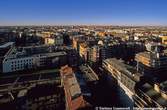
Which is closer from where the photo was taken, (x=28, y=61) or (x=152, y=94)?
(x=152, y=94)

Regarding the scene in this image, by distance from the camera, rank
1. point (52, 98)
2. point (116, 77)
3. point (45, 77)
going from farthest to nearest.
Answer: point (45, 77) → point (116, 77) → point (52, 98)

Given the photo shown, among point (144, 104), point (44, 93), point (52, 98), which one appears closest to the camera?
point (144, 104)

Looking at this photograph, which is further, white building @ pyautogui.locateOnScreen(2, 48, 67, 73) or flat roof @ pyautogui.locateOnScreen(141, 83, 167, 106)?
white building @ pyautogui.locateOnScreen(2, 48, 67, 73)

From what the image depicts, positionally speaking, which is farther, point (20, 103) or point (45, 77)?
point (45, 77)

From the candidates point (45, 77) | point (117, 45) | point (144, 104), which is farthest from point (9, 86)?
point (117, 45)

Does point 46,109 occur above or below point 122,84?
below

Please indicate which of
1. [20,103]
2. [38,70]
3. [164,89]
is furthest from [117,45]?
[20,103]

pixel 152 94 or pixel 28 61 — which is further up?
pixel 28 61

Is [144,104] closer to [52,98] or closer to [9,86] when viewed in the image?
[52,98]

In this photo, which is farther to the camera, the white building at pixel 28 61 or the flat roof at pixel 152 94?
the white building at pixel 28 61

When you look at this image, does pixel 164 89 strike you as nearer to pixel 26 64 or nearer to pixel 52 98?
pixel 52 98

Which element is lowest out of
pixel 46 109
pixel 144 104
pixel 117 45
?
pixel 46 109
